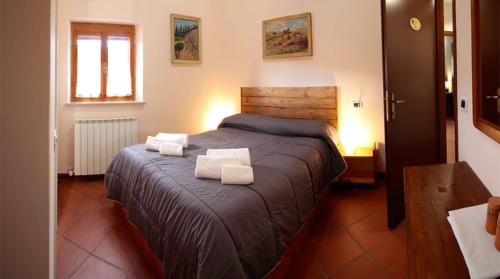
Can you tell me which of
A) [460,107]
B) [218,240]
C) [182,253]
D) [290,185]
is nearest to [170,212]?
[182,253]

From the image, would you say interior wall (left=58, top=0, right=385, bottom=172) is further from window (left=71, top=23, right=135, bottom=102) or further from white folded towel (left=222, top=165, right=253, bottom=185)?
white folded towel (left=222, top=165, right=253, bottom=185)

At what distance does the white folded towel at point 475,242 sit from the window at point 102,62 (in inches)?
166

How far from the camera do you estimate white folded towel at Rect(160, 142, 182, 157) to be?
2.63m

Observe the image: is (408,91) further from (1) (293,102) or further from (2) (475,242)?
(2) (475,242)

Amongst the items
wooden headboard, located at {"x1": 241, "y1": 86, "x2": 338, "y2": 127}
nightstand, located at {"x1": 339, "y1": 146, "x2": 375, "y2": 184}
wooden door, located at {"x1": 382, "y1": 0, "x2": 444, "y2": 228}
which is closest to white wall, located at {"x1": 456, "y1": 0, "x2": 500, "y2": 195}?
wooden door, located at {"x1": 382, "y1": 0, "x2": 444, "y2": 228}

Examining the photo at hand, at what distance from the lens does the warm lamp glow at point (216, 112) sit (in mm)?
4840

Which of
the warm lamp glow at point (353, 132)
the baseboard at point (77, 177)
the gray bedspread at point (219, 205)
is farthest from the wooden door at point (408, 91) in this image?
the baseboard at point (77, 177)

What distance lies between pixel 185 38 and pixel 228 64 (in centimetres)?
75

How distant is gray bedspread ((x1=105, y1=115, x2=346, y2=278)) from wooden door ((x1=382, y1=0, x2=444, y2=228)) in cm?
63

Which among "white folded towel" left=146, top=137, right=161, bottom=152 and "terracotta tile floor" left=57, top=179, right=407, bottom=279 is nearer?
"terracotta tile floor" left=57, top=179, right=407, bottom=279

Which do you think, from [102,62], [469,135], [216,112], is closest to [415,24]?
[469,135]

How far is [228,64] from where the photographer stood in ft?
15.9

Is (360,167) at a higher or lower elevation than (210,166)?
lower

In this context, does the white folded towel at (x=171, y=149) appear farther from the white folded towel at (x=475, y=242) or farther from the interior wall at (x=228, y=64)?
the white folded towel at (x=475, y=242)
